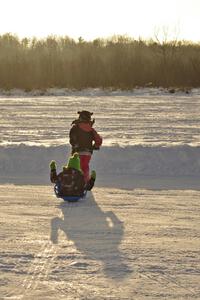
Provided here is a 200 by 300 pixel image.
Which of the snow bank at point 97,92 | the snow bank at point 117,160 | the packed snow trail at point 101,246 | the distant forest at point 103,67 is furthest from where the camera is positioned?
the distant forest at point 103,67

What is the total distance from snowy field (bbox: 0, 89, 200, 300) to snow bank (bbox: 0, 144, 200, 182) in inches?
0.6

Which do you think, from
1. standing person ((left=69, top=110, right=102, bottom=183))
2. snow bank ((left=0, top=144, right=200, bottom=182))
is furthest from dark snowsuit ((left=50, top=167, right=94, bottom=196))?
snow bank ((left=0, top=144, right=200, bottom=182))

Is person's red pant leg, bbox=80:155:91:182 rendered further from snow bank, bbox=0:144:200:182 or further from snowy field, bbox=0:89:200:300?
snow bank, bbox=0:144:200:182

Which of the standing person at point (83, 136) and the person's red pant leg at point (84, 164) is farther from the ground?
the standing person at point (83, 136)

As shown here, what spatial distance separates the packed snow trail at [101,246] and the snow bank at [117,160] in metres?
1.43

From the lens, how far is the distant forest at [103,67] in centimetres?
2989

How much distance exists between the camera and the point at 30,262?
178 inches

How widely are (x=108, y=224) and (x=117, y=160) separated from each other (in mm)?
3350

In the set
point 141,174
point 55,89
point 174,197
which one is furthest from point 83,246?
point 55,89

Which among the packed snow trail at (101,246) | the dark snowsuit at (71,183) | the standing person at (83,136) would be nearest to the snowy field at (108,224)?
the packed snow trail at (101,246)

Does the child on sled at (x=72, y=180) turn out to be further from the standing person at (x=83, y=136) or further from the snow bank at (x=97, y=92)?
the snow bank at (x=97, y=92)

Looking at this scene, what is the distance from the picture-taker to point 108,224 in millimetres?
5742

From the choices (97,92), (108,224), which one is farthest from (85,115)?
(97,92)

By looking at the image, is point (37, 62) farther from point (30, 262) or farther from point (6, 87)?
point (30, 262)
